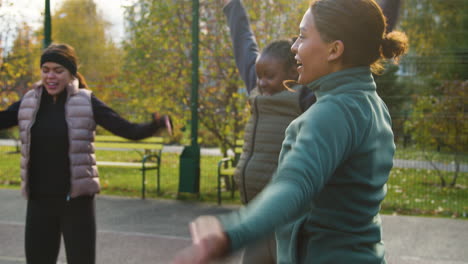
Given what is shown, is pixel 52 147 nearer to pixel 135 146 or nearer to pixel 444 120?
pixel 444 120

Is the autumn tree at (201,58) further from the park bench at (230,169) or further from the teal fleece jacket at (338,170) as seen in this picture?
the teal fleece jacket at (338,170)

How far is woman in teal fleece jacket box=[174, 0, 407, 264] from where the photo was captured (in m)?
1.58

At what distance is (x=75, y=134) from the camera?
3.61 meters

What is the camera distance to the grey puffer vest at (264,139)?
3053mm

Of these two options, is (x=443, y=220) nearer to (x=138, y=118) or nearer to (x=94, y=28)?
(x=138, y=118)

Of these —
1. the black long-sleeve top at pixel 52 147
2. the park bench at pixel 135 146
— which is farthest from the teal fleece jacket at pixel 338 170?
the park bench at pixel 135 146

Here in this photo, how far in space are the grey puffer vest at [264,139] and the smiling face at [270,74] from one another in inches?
1.8

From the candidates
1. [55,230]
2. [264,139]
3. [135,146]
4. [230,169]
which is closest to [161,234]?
[230,169]

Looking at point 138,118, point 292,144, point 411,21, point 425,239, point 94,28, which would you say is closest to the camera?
point 292,144

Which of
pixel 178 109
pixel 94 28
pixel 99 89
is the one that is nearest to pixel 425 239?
pixel 178 109

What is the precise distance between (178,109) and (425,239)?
4510mm

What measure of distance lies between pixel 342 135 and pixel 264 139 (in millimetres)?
1548

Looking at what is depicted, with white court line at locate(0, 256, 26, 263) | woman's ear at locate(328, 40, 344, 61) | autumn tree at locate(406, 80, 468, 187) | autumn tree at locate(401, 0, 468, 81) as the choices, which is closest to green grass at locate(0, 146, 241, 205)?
autumn tree at locate(406, 80, 468, 187)

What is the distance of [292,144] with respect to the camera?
5.19 feet
